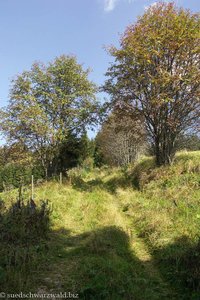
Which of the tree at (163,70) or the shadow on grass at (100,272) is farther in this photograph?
the tree at (163,70)

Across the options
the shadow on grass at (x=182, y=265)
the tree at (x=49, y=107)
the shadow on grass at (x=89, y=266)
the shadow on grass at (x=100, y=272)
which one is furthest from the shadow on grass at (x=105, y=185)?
the shadow on grass at (x=182, y=265)

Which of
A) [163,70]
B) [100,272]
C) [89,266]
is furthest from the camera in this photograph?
[163,70]

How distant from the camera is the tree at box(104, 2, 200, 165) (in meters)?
13.9

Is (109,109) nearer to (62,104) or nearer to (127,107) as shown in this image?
(127,107)

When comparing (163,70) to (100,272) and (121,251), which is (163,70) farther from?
(100,272)

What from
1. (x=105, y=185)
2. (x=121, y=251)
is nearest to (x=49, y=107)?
(x=105, y=185)

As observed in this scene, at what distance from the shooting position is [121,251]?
263 inches

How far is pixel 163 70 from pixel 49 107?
8199mm

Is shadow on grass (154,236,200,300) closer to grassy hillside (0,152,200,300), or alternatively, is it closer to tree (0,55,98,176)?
grassy hillside (0,152,200,300)

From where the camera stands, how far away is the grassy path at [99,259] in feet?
15.3

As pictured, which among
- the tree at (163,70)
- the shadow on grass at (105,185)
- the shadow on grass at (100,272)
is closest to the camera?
the shadow on grass at (100,272)

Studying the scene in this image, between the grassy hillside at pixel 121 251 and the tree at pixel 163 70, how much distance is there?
416 cm

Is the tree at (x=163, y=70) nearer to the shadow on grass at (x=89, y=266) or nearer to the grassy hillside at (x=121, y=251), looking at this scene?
the grassy hillside at (x=121, y=251)

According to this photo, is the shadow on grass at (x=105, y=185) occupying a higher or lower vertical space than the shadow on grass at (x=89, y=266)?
higher
